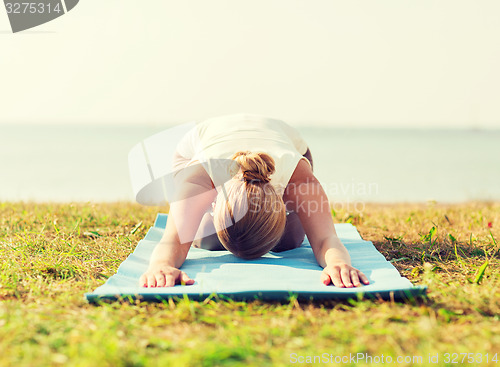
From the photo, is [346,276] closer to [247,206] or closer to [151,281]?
[247,206]

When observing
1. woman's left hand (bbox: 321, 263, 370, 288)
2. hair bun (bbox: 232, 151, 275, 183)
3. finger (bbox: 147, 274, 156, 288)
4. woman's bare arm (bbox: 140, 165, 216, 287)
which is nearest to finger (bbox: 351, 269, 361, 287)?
woman's left hand (bbox: 321, 263, 370, 288)

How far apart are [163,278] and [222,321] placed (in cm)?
52

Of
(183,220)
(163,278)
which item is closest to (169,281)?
(163,278)

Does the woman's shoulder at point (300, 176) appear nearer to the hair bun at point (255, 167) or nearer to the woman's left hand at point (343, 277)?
the hair bun at point (255, 167)

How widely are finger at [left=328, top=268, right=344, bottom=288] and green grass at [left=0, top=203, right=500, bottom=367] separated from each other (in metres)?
0.16

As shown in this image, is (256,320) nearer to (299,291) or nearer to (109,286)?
(299,291)

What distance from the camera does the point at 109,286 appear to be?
195 cm

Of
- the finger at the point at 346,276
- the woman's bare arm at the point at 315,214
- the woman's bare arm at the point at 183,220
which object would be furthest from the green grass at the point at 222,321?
the woman's bare arm at the point at 315,214

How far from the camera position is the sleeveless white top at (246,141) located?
8.40 feet

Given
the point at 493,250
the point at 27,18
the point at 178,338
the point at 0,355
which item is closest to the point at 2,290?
the point at 0,355

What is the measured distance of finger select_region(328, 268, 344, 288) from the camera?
200 cm

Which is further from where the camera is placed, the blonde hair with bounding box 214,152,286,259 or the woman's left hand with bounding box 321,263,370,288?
the blonde hair with bounding box 214,152,286,259

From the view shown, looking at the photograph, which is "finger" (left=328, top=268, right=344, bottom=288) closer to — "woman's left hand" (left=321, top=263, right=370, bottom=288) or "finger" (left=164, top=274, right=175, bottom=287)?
"woman's left hand" (left=321, top=263, right=370, bottom=288)

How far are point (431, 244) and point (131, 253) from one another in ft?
6.13
